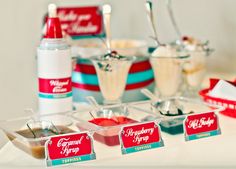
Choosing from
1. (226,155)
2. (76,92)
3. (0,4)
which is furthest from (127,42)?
(226,155)

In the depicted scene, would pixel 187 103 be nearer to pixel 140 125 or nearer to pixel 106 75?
pixel 106 75

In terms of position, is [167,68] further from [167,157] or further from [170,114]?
[167,157]

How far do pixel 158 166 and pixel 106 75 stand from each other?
36 centimetres

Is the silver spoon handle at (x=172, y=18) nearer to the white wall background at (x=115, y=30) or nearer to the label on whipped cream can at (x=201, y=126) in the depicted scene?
the white wall background at (x=115, y=30)

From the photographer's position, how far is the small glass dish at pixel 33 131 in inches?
35.4

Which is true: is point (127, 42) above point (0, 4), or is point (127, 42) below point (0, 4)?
below

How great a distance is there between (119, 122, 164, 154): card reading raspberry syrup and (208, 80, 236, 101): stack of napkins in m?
0.26

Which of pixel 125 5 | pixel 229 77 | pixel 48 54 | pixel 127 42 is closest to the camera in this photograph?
pixel 48 54

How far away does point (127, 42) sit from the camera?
146 centimetres

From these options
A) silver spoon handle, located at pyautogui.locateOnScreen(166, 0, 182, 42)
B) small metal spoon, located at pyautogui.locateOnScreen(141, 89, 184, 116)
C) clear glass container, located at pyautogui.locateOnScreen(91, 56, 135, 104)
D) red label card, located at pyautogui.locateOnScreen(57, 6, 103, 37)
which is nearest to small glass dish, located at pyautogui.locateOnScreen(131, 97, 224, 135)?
small metal spoon, located at pyautogui.locateOnScreen(141, 89, 184, 116)

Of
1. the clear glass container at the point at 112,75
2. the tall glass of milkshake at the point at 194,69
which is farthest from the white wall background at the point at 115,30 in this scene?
the clear glass container at the point at 112,75

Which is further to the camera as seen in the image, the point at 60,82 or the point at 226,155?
the point at 60,82

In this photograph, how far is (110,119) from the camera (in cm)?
103

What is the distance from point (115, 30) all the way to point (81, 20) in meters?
0.16
